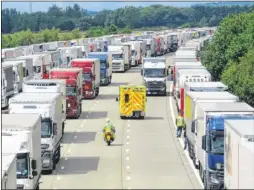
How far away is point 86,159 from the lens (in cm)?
3578

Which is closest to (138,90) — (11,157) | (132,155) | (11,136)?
(132,155)

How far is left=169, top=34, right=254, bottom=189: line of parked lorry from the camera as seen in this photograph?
20.7 metres

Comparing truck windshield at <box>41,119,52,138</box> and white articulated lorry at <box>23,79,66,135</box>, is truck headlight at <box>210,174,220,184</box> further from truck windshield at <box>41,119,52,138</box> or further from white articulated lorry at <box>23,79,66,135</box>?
white articulated lorry at <box>23,79,66,135</box>

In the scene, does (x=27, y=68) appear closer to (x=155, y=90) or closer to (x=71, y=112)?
(x=155, y=90)

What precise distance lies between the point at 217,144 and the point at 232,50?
38484 mm

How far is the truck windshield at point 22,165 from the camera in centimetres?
2530

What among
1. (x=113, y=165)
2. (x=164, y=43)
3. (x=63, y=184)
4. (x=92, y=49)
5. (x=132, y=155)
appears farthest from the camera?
(x=164, y=43)

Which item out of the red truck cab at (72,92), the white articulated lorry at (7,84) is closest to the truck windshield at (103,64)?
the white articulated lorry at (7,84)

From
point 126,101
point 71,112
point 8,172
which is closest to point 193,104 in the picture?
point 8,172

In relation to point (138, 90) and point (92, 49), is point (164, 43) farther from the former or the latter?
point (138, 90)

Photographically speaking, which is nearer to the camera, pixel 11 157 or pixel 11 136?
pixel 11 157

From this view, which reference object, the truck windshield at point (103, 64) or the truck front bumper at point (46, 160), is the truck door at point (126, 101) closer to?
the truck front bumper at point (46, 160)

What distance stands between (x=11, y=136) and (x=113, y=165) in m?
8.59

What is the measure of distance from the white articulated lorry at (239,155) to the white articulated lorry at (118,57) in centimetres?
5922
